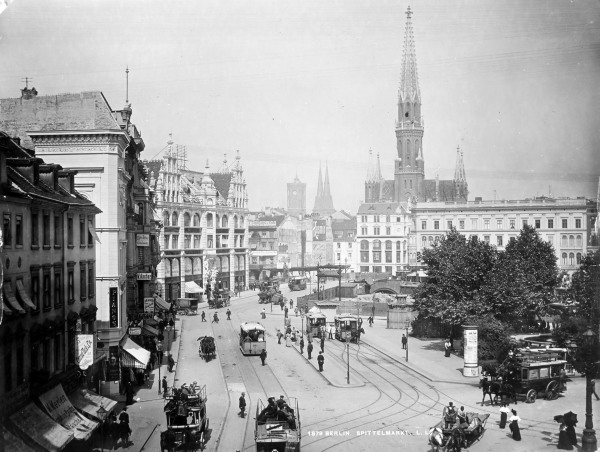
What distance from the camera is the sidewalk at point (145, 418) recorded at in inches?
949

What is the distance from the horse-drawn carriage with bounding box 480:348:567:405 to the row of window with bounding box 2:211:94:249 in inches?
734

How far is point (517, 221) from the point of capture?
90062 mm

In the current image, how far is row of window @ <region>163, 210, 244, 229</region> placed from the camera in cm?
7019

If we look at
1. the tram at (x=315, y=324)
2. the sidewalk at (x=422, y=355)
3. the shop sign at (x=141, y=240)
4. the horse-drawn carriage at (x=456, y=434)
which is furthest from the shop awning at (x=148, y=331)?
the horse-drawn carriage at (x=456, y=434)

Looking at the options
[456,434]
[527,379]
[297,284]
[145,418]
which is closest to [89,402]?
[145,418]

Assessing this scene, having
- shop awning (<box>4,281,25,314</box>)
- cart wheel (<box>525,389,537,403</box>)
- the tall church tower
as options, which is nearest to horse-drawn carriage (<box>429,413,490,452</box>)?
cart wheel (<box>525,389,537,403</box>)

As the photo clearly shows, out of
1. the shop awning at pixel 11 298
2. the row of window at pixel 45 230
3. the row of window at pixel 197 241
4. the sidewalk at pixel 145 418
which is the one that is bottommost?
the sidewalk at pixel 145 418

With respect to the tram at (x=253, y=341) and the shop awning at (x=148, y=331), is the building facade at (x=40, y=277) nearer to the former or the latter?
the shop awning at (x=148, y=331)

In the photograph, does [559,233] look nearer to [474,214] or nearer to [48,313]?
[474,214]

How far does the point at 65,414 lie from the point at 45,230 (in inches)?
258

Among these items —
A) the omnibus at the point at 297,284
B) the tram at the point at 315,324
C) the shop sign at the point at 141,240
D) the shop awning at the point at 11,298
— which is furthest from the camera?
the omnibus at the point at 297,284

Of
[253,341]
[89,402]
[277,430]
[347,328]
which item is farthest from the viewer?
[347,328]

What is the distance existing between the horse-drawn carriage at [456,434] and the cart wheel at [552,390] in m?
6.08

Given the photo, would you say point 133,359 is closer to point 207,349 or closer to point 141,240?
point 207,349
